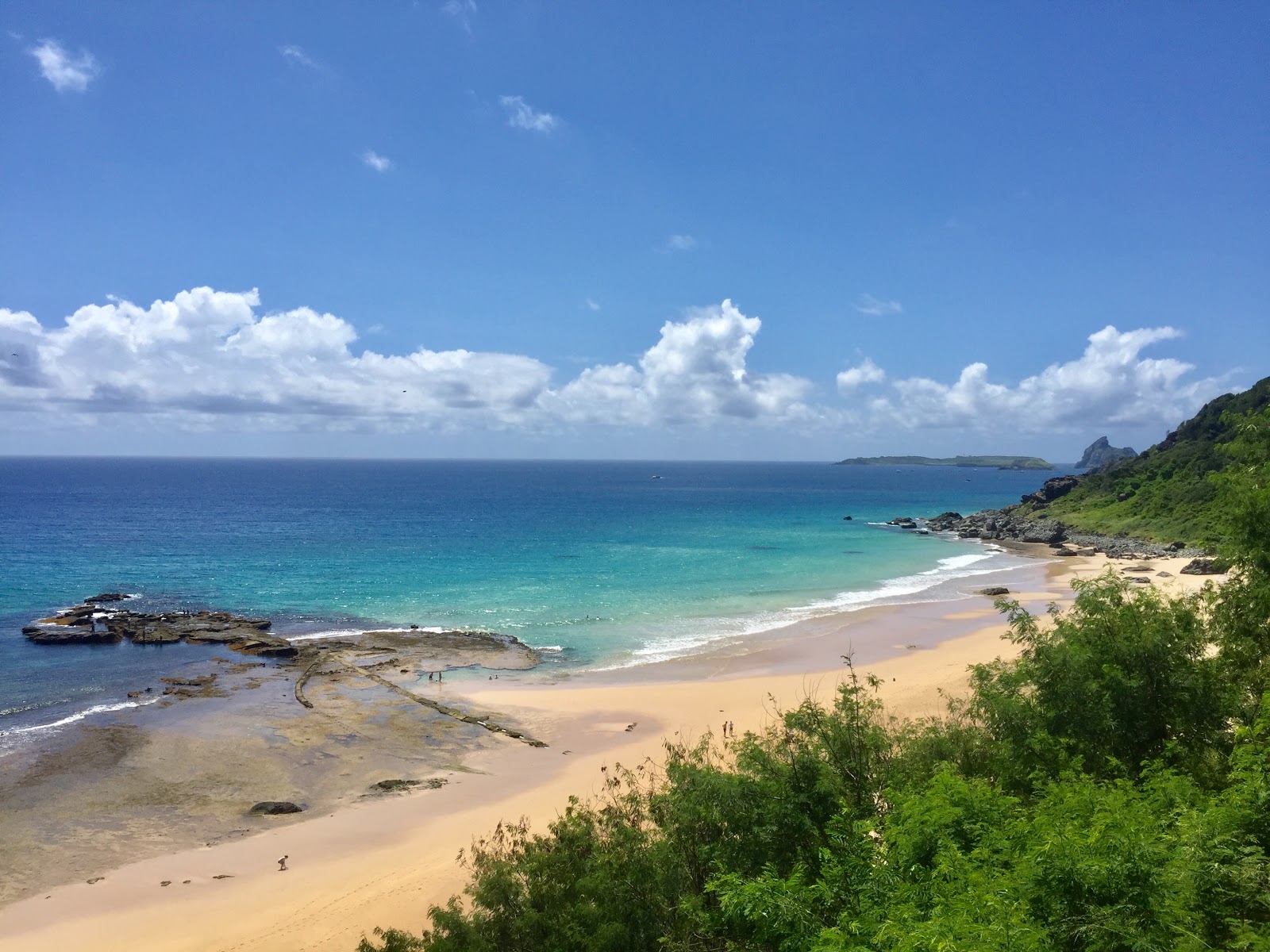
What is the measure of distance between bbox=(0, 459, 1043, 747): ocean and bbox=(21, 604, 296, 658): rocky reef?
1124 mm

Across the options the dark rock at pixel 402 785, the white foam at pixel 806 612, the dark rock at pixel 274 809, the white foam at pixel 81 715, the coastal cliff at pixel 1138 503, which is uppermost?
the coastal cliff at pixel 1138 503

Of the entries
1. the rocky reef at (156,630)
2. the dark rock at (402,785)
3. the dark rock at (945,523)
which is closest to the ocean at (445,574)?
the rocky reef at (156,630)

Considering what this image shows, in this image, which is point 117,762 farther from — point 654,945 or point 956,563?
point 956,563

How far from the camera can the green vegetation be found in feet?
27.0

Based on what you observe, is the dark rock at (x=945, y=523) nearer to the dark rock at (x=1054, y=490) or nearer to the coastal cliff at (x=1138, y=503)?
the coastal cliff at (x=1138, y=503)

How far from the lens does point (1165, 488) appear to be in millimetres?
91375

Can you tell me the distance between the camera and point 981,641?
149 feet

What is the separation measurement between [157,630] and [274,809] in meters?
29.0

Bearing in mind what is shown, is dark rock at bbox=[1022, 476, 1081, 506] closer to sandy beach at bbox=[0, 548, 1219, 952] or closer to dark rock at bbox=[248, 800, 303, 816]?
sandy beach at bbox=[0, 548, 1219, 952]

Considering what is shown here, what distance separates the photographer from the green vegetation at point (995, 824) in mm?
8219

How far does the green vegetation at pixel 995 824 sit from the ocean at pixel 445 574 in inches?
1116

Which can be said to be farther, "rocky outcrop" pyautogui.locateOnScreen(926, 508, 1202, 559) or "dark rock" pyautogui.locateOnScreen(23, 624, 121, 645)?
"rocky outcrop" pyautogui.locateOnScreen(926, 508, 1202, 559)

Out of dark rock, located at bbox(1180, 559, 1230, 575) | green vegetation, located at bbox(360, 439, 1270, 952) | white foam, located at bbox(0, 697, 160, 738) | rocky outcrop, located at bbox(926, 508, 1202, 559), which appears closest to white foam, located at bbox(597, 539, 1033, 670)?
rocky outcrop, located at bbox(926, 508, 1202, 559)

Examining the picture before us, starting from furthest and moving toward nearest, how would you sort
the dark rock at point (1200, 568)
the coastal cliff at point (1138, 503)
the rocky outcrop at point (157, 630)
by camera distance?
the coastal cliff at point (1138, 503) < the dark rock at point (1200, 568) < the rocky outcrop at point (157, 630)
